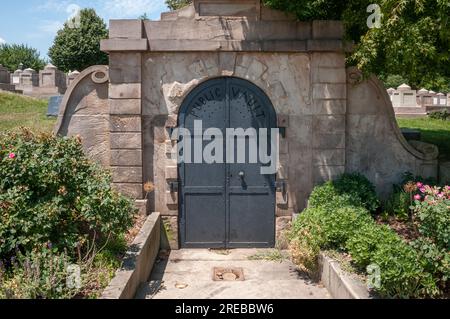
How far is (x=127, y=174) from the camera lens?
7426mm

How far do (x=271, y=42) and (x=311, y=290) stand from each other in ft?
12.5

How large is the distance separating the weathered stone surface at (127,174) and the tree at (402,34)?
3.38 meters

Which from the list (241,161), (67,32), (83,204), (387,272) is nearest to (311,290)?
(387,272)

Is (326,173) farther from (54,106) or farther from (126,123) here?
(54,106)

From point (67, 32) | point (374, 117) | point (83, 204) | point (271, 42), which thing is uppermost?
point (67, 32)

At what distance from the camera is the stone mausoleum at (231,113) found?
23.8ft

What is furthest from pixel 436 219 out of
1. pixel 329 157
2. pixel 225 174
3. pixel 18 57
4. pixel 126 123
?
pixel 18 57

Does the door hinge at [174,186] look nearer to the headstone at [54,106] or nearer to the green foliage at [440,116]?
the headstone at [54,106]

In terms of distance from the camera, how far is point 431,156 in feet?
25.2

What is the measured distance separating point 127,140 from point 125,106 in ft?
1.80

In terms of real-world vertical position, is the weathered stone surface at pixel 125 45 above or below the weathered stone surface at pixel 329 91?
above

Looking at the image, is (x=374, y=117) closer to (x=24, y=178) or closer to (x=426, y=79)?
(x=426, y=79)

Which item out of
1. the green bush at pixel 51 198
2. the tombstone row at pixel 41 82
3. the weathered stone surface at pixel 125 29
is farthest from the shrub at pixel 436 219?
the tombstone row at pixel 41 82

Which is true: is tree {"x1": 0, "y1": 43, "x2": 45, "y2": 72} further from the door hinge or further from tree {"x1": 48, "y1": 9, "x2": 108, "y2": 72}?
the door hinge
